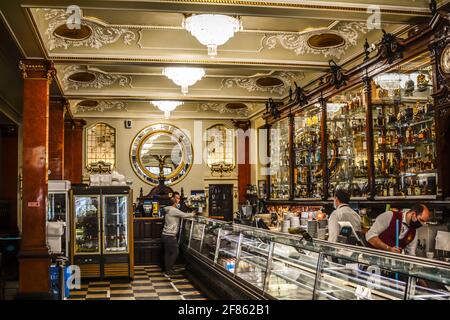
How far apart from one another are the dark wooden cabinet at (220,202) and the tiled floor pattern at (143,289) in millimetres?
5879

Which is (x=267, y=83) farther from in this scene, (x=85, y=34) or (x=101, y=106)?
(x=101, y=106)

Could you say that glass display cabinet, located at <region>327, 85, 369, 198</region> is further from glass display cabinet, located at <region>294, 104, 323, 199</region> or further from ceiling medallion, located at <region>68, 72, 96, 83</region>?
ceiling medallion, located at <region>68, 72, 96, 83</region>

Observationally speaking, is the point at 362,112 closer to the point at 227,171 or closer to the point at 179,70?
the point at 179,70

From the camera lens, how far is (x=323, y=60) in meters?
9.30

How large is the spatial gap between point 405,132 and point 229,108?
8.37m

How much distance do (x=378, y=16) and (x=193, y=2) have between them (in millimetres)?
2338

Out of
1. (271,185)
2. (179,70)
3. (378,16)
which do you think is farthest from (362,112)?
(271,185)

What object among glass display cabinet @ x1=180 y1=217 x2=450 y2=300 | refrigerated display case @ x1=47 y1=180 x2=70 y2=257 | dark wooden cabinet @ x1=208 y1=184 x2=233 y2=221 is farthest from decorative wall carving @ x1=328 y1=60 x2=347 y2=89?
dark wooden cabinet @ x1=208 y1=184 x2=233 y2=221

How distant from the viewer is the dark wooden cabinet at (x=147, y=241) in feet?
37.2

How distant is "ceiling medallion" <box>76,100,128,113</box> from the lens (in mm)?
14810

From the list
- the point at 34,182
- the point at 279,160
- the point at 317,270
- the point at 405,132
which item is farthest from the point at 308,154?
the point at 317,270

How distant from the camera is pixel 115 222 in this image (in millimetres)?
10008

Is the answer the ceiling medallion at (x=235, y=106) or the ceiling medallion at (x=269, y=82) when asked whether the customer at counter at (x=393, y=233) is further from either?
the ceiling medallion at (x=235, y=106)

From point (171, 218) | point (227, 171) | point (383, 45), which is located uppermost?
point (383, 45)
